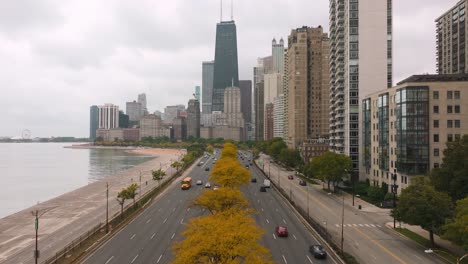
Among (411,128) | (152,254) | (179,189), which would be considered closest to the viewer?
(152,254)

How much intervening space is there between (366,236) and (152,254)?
3230cm

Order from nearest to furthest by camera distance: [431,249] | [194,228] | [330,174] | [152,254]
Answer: [194,228], [152,254], [431,249], [330,174]

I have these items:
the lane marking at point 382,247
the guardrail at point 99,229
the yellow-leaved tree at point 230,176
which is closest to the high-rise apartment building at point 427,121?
the lane marking at point 382,247

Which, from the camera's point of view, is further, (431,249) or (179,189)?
(179,189)

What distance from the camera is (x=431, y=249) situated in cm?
5141

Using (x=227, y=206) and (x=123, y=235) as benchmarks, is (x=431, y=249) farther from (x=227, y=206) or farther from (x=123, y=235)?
Answer: (x=123, y=235)

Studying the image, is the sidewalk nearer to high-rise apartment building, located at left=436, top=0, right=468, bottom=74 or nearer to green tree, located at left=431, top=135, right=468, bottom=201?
green tree, located at left=431, top=135, right=468, bottom=201

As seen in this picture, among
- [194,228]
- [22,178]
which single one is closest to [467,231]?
[194,228]

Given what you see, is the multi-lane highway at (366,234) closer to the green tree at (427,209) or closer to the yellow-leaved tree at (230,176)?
the green tree at (427,209)

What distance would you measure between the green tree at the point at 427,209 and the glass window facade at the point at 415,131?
2981 cm

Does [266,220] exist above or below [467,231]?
below

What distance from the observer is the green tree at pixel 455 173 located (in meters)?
61.2

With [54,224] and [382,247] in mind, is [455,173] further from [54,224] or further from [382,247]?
[54,224]

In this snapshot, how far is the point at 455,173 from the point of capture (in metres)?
61.9
